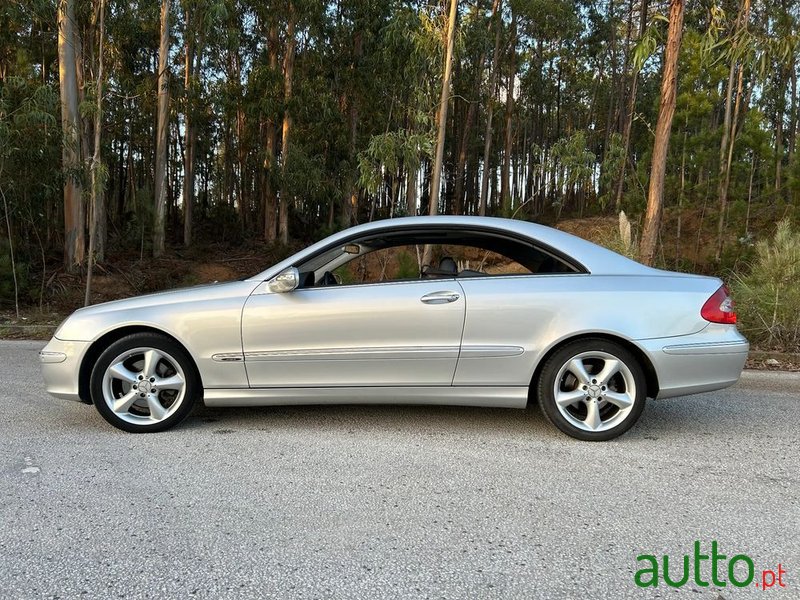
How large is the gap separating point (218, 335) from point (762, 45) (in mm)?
10059

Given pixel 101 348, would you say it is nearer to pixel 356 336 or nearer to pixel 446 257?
pixel 356 336

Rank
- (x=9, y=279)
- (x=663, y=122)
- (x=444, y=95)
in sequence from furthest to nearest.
→ (x=9, y=279) < (x=444, y=95) < (x=663, y=122)

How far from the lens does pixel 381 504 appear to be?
2967mm

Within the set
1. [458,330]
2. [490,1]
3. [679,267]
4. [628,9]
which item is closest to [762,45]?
[679,267]

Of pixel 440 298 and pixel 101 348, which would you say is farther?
pixel 101 348

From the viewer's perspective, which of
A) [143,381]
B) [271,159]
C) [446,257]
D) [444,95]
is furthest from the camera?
[271,159]

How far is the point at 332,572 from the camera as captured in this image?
92.4 inches

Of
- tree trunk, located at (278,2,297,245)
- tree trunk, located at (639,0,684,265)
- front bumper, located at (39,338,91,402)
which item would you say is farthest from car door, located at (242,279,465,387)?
tree trunk, located at (278,2,297,245)

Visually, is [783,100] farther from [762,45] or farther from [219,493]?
[219,493]

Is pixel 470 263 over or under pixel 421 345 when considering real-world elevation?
over

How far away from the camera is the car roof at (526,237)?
4.06 metres

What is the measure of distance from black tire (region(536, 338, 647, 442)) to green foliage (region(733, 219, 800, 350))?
16.8ft

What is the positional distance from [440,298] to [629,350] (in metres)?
1.34

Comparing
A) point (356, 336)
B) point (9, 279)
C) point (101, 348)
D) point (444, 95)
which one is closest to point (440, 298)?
point (356, 336)
